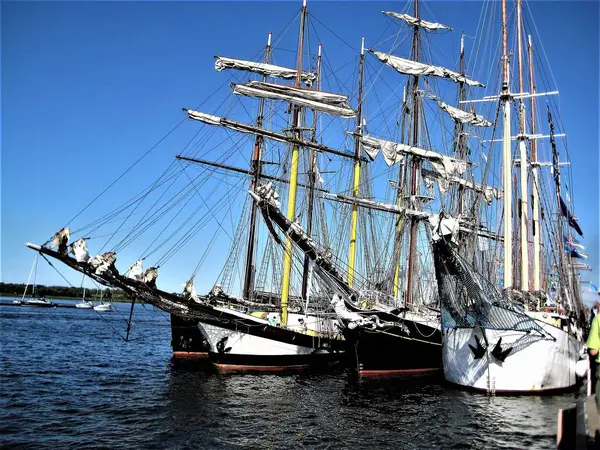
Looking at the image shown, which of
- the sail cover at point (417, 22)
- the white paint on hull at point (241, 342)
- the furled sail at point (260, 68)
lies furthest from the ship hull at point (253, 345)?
the sail cover at point (417, 22)

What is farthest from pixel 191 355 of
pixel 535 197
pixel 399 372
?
pixel 535 197

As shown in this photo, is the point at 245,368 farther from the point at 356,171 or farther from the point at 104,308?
the point at 104,308

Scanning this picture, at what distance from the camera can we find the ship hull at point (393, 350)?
1054 inches

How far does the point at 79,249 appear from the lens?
20.9m

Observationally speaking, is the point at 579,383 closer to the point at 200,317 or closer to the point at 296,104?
the point at 200,317

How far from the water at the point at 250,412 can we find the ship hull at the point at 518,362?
2.11 ft

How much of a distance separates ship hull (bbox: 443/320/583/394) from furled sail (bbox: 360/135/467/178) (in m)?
17.6

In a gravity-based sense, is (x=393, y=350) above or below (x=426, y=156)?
below

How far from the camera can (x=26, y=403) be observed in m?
18.6

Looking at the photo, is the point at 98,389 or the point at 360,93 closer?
the point at 98,389

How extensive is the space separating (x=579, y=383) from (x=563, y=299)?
4.96m

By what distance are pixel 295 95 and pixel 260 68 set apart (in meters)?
6.59

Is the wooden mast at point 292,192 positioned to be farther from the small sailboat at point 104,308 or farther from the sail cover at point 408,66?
the small sailboat at point 104,308

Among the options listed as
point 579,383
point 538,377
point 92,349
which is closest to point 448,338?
point 538,377
